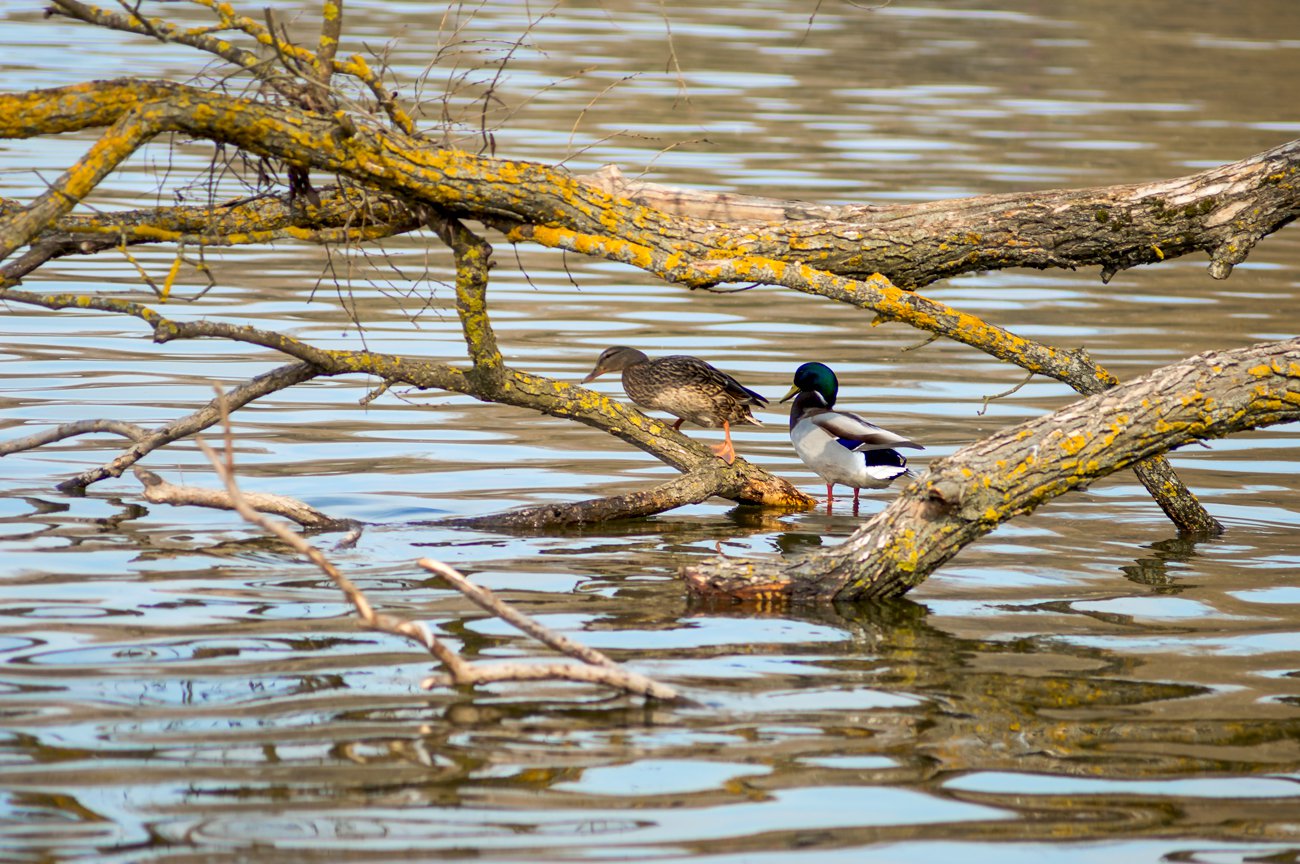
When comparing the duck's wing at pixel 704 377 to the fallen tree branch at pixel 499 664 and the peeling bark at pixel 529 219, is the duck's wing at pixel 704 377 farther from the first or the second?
the fallen tree branch at pixel 499 664

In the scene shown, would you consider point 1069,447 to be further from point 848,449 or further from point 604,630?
point 848,449

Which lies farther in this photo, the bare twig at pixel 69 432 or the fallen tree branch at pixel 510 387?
the bare twig at pixel 69 432

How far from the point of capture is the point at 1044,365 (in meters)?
6.96

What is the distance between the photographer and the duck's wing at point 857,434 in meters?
8.04

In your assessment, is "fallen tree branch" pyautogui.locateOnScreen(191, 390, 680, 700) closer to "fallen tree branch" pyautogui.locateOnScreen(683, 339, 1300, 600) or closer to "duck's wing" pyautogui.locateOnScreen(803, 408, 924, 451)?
"fallen tree branch" pyautogui.locateOnScreen(683, 339, 1300, 600)

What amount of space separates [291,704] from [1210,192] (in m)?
4.16

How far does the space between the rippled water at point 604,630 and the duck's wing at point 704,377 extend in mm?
583

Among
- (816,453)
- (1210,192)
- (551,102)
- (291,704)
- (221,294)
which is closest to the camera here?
(291,704)

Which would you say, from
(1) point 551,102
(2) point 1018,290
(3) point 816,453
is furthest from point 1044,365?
(1) point 551,102

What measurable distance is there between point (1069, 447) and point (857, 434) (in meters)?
2.07

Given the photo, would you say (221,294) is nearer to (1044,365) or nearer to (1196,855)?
(1044,365)

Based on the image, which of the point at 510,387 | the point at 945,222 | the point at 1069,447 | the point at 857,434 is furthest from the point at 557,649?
the point at 857,434

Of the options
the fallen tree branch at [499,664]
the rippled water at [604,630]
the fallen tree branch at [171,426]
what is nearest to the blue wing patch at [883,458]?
the rippled water at [604,630]

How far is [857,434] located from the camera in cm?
805
